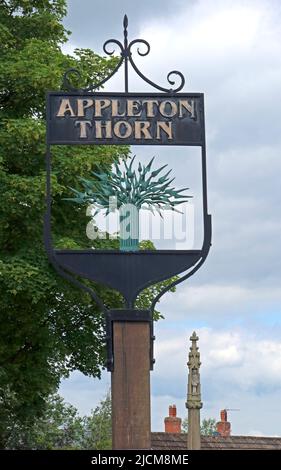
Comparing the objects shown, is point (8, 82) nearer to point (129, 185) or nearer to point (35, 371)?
point (35, 371)

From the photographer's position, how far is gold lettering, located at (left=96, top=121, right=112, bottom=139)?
41.8 feet

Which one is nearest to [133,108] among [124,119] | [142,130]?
[124,119]

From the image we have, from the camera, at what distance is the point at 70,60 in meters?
24.5

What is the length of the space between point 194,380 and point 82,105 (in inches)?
442

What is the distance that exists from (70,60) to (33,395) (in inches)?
309

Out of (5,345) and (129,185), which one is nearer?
(129,185)

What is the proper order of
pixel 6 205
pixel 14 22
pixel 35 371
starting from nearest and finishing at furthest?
1. pixel 6 205
2. pixel 35 371
3. pixel 14 22

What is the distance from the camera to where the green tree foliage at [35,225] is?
2239cm

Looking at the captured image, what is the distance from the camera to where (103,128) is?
12758 mm

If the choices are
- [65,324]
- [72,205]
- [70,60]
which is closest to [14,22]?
[70,60]

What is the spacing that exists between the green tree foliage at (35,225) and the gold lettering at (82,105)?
26.4 feet

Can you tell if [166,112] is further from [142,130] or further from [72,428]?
[72,428]

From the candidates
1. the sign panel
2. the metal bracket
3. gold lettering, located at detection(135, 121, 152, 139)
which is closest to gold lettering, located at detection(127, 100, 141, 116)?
the sign panel

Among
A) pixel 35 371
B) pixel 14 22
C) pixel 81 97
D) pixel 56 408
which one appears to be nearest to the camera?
pixel 81 97
